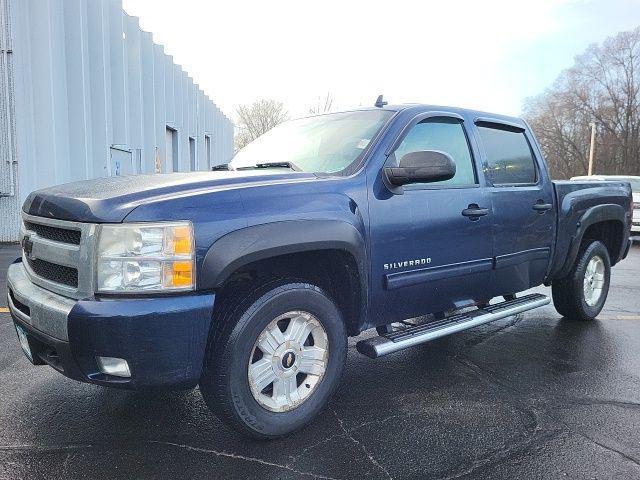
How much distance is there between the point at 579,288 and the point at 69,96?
37.1ft

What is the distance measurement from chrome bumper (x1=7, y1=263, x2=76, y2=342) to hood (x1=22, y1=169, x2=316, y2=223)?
39 centimetres

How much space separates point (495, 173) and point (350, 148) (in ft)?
4.49

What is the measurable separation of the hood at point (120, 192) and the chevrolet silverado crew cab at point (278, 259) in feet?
0.04

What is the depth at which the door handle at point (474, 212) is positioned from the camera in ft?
11.8

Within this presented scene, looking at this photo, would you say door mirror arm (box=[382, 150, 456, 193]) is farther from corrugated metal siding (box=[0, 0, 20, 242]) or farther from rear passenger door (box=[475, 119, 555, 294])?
corrugated metal siding (box=[0, 0, 20, 242])

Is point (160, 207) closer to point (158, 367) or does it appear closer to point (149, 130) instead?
point (158, 367)

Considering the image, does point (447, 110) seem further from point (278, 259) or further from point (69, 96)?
point (69, 96)

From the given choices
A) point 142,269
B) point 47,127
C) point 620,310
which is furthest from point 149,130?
point 142,269

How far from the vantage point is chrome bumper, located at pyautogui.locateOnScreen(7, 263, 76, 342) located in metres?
2.36

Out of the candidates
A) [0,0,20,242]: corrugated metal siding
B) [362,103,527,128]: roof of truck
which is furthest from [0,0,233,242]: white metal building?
[362,103,527,128]: roof of truck

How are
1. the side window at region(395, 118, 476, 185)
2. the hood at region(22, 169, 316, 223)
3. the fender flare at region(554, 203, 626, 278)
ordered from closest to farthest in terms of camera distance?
the hood at region(22, 169, 316, 223)
the side window at region(395, 118, 476, 185)
the fender flare at region(554, 203, 626, 278)

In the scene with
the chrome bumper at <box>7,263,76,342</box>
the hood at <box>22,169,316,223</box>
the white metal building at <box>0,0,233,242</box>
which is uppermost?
the white metal building at <box>0,0,233,242</box>

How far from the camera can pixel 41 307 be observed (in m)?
2.49

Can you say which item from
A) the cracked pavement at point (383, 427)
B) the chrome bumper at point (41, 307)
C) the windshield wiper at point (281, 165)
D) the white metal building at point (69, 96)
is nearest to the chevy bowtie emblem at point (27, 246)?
the chrome bumper at point (41, 307)
